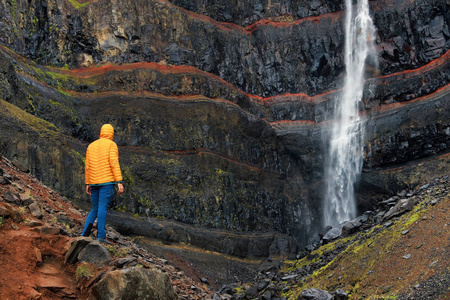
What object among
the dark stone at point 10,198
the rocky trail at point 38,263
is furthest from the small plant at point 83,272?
the dark stone at point 10,198

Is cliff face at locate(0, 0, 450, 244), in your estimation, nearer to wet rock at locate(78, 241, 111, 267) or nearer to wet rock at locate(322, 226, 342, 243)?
wet rock at locate(322, 226, 342, 243)

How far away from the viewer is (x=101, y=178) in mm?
6750

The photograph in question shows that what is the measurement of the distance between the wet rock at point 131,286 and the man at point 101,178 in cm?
170

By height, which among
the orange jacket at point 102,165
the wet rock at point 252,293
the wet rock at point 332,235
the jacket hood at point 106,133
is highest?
the jacket hood at point 106,133

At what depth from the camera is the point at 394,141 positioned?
29016 millimetres

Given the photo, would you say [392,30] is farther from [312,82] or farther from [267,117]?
[267,117]

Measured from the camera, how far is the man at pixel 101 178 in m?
6.71

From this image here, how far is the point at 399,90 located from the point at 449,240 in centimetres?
2441

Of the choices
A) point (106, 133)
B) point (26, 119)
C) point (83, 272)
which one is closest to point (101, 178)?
point (106, 133)

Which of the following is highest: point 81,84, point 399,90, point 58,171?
point 81,84

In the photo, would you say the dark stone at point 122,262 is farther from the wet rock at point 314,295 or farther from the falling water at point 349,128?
the falling water at point 349,128

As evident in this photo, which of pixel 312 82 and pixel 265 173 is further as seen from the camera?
pixel 312 82

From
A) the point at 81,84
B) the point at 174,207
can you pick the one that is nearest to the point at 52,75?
the point at 81,84

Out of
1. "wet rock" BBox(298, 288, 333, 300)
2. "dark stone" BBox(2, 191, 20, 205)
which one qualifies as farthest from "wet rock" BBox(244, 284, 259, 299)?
"dark stone" BBox(2, 191, 20, 205)
